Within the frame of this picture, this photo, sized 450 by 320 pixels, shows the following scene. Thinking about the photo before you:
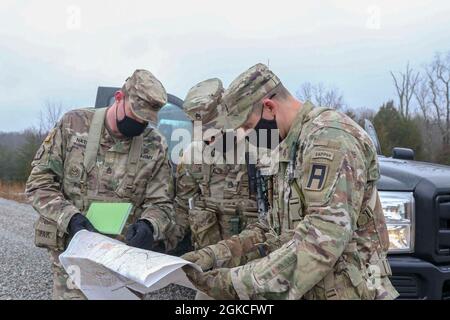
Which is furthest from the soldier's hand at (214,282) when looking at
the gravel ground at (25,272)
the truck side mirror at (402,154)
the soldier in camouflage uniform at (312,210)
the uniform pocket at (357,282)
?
the truck side mirror at (402,154)

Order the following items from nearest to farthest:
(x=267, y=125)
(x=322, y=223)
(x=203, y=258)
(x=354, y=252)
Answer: (x=322, y=223) → (x=354, y=252) → (x=267, y=125) → (x=203, y=258)

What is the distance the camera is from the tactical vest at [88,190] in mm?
2674

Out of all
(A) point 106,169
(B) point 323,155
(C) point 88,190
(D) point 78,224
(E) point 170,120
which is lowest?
(D) point 78,224

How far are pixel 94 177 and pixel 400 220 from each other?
5.48ft

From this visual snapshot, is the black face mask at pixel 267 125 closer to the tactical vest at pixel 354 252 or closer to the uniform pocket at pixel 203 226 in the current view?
the tactical vest at pixel 354 252

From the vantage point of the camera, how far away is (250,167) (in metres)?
3.02

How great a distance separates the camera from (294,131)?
1886 millimetres

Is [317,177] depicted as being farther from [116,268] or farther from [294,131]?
[116,268]

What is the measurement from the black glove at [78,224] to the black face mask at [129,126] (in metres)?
0.52

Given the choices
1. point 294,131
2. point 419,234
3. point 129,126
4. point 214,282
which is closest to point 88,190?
point 129,126
